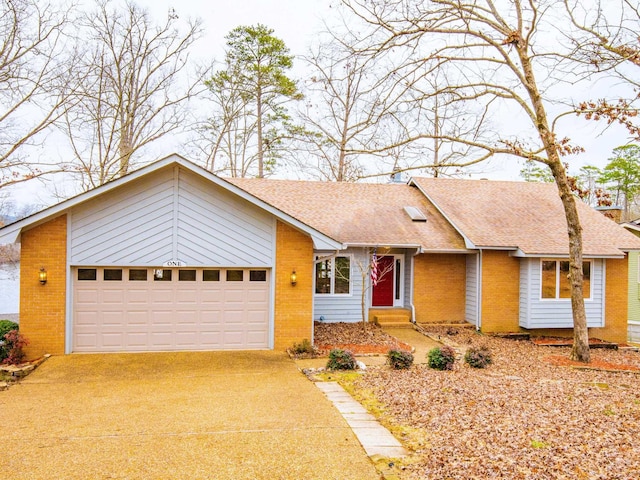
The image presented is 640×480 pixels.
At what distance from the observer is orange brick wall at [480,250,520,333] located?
1580 cm

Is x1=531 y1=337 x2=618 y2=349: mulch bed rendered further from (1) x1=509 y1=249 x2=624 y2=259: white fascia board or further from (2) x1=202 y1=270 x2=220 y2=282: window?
(2) x1=202 y1=270 x2=220 y2=282: window

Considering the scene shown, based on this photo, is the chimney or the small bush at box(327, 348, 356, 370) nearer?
the small bush at box(327, 348, 356, 370)

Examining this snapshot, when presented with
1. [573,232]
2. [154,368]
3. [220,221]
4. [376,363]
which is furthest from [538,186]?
[154,368]

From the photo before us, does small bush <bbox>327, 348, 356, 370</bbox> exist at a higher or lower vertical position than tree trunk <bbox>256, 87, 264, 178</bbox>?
lower

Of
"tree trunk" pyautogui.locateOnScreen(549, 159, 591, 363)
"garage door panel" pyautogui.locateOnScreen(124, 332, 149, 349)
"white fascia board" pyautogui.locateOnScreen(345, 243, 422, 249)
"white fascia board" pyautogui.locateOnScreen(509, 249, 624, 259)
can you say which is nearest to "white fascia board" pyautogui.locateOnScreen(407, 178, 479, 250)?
"white fascia board" pyautogui.locateOnScreen(509, 249, 624, 259)

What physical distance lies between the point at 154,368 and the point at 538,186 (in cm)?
1664

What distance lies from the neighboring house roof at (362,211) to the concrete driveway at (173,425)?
6.77 metres

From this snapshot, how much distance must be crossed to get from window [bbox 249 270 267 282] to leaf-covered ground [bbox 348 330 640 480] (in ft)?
11.5

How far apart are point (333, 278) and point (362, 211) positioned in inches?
111

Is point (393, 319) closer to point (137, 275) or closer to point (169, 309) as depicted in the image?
point (169, 309)

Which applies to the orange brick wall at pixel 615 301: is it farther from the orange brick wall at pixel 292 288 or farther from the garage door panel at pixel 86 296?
the garage door panel at pixel 86 296

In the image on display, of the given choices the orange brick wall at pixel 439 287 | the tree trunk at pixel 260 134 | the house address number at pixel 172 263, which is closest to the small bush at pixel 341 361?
the house address number at pixel 172 263

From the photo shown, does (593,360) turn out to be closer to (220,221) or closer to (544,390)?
(544,390)

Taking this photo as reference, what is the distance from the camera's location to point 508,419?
6.46 m
